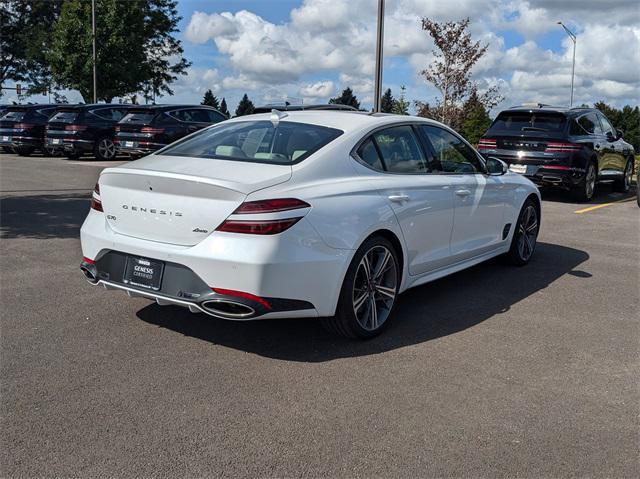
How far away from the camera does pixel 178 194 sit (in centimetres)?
411

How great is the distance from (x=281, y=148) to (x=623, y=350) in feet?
8.87

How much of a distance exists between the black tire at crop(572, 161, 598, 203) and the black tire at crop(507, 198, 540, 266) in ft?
19.3

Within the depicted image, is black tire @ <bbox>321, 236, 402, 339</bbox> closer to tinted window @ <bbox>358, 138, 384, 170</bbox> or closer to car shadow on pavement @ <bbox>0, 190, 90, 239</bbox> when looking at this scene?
tinted window @ <bbox>358, 138, 384, 170</bbox>

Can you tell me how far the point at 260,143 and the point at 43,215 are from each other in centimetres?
Result: 607

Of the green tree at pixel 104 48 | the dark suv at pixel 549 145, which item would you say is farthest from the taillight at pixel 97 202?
the green tree at pixel 104 48

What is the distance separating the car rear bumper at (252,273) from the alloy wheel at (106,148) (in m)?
18.2

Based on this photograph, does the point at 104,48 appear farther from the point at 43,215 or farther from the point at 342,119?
the point at 342,119

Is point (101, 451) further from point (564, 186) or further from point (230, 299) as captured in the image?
point (564, 186)

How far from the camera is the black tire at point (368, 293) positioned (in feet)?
14.3

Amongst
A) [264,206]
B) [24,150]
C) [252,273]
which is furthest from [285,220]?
[24,150]

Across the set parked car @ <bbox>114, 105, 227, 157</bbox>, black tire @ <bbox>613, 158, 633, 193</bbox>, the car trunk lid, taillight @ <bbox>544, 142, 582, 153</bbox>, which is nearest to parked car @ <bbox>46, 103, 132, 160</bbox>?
parked car @ <bbox>114, 105, 227, 157</bbox>

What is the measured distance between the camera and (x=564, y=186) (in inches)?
491

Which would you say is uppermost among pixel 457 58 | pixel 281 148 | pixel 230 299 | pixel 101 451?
pixel 457 58

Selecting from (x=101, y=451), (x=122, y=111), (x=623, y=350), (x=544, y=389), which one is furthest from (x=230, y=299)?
(x=122, y=111)
